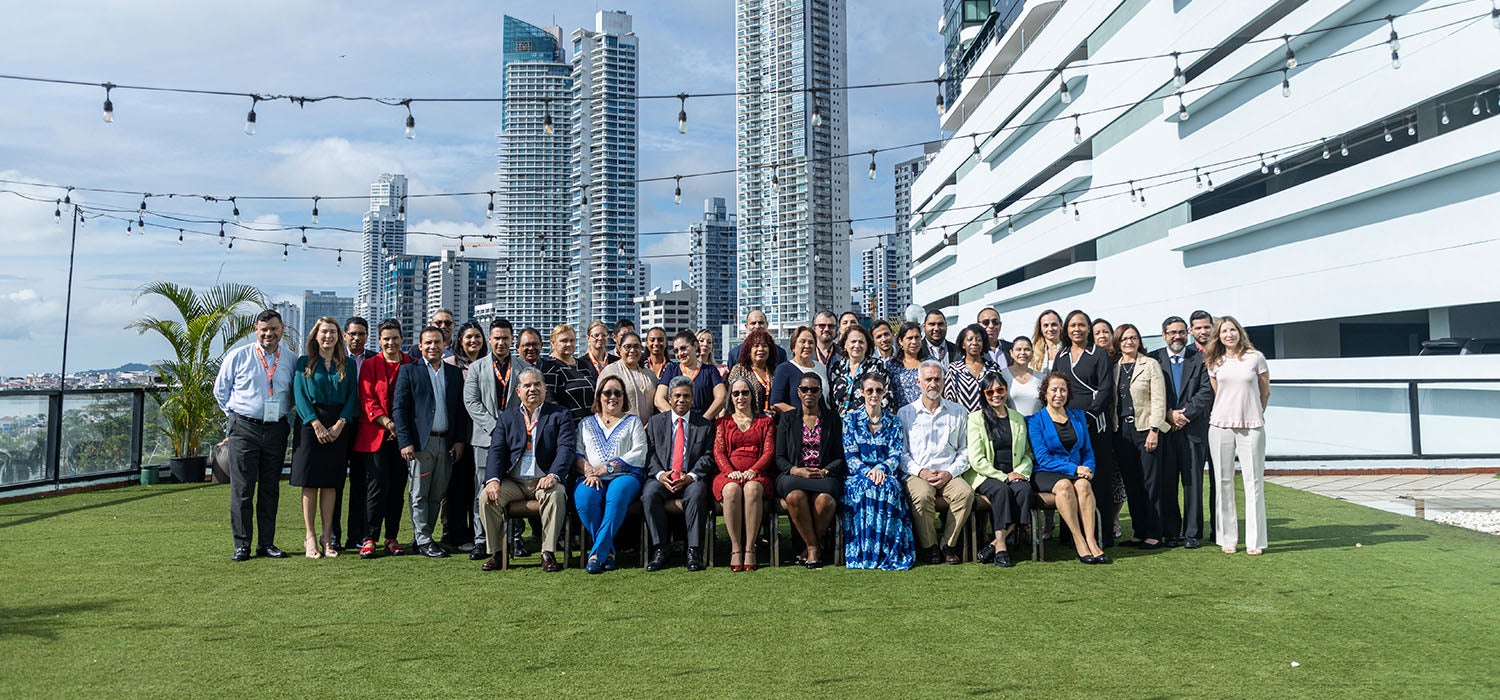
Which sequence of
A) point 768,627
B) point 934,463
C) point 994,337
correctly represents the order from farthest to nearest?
point 994,337 < point 934,463 < point 768,627

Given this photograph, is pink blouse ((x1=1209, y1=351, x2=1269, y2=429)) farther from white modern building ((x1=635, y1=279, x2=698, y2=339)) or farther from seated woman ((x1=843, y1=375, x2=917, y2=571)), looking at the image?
white modern building ((x1=635, y1=279, x2=698, y2=339))

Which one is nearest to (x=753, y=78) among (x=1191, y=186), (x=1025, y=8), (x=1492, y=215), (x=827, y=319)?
(x=1025, y=8)

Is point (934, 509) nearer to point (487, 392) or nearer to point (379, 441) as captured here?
point (487, 392)

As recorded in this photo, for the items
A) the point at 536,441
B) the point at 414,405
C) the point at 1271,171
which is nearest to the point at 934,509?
the point at 536,441

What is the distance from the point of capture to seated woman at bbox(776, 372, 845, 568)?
17.8 ft

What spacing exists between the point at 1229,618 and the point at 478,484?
14.5 feet

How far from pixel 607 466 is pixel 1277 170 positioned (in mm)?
16830

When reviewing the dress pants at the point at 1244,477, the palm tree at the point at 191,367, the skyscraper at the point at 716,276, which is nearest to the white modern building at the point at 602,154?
the palm tree at the point at 191,367

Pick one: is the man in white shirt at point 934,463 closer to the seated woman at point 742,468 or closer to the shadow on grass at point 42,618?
the seated woman at point 742,468

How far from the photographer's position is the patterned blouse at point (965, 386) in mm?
5801

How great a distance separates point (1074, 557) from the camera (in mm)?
5582

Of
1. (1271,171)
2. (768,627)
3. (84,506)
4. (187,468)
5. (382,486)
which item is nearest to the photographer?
(768,627)

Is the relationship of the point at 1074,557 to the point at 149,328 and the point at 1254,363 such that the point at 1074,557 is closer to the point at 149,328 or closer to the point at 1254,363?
the point at 1254,363

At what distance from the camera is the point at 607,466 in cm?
556
